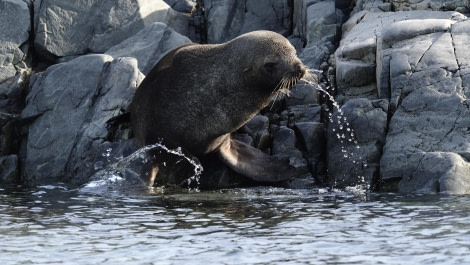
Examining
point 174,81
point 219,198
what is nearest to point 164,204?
point 219,198

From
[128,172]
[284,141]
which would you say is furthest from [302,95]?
[128,172]

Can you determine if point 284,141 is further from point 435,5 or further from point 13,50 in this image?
point 13,50

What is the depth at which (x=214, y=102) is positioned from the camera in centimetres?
1338

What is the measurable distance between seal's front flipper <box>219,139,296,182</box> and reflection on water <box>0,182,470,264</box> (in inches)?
39.5

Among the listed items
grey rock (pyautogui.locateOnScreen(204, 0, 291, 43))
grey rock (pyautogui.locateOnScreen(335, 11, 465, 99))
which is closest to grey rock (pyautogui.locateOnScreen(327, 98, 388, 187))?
grey rock (pyautogui.locateOnScreen(335, 11, 465, 99))

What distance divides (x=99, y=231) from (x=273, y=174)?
4.43 m

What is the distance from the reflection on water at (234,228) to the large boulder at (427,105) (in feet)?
2.55

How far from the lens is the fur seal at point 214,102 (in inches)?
521

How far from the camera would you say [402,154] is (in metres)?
12.5

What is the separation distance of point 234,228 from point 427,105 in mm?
4650

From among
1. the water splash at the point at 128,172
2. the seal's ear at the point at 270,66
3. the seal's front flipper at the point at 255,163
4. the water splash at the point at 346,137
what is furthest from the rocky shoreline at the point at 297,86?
the seal's ear at the point at 270,66

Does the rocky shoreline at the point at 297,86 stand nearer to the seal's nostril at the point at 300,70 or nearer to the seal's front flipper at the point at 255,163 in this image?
the seal's front flipper at the point at 255,163

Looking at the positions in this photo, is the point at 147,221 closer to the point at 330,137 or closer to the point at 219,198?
the point at 219,198

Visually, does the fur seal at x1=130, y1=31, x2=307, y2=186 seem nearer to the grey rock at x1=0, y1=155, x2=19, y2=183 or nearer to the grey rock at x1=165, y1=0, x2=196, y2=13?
the grey rock at x1=0, y1=155, x2=19, y2=183
